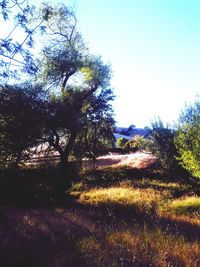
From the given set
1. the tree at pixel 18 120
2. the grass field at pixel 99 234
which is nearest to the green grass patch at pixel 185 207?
the grass field at pixel 99 234

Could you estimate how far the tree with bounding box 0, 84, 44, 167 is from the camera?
20484 millimetres

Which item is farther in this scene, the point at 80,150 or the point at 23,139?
the point at 80,150

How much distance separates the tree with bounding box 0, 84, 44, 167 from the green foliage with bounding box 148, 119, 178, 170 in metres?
13.4

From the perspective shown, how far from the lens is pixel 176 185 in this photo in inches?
1179

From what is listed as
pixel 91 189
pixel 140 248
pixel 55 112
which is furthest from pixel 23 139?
pixel 140 248

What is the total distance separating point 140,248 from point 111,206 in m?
12.7

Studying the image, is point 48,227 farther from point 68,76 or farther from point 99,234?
point 68,76

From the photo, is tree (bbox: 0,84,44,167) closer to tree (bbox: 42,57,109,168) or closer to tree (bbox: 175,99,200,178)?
tree (bbox: 42,57,109,168)

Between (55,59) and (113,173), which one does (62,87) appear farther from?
(113,173)

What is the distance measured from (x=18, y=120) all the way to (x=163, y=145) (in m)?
17.1

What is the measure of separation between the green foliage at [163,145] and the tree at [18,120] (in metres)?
13.4

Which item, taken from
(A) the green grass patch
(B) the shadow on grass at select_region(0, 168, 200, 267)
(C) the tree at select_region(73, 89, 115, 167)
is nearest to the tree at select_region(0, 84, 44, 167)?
(B) the shadow on grass at select_region(0, 168, 200, 267)

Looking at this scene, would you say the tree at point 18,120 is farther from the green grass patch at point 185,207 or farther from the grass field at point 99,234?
the green grass patch at point 185,207

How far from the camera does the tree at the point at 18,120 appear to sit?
2048cm
